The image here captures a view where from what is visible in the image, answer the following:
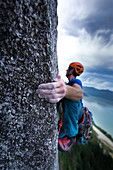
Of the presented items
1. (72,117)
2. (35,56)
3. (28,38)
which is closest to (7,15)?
(28,38)

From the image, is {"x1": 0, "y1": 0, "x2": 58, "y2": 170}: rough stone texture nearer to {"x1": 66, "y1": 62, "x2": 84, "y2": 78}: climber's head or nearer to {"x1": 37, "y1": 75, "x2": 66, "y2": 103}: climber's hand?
{"x1": 37, "y1": 75, "x2": 66, "y2": 103}: climber's hand

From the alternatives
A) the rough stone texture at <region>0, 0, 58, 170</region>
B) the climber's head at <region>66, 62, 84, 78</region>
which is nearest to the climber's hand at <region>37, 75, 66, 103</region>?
the rough stone texture at <region>0, 0, 58, 170</region>

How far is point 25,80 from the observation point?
0.70 m

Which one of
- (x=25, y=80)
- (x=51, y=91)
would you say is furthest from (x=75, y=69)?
(x=25, y=80)

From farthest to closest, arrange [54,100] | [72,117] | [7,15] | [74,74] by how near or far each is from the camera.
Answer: [74,74] < [72,117] < [54,100] < [7,15]

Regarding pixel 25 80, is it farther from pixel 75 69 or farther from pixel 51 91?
pixel 75 69

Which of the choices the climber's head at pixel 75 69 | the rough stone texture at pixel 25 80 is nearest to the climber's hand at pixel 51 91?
the rough stone texture at pixel 25 80

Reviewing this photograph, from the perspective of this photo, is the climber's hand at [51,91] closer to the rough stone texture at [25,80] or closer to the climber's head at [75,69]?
the rough stone texture at [25,80]

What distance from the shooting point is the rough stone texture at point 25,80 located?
0.59 m

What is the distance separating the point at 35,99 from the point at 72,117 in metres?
1.30

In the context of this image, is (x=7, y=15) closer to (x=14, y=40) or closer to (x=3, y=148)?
(x=14, y=40)

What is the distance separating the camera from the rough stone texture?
1.93ft

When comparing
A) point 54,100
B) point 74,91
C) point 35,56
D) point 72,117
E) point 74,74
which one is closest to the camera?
point 35,56

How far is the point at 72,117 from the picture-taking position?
175 cm
